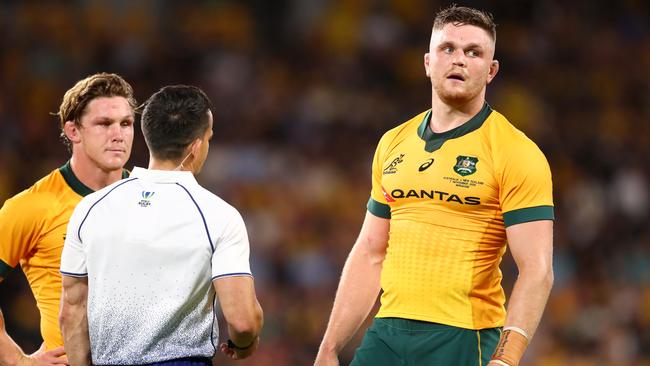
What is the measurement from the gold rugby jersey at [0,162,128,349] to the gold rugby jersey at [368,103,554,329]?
1.47m

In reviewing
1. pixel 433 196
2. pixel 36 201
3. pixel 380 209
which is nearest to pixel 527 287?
pixel 433 196

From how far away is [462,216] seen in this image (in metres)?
4.36

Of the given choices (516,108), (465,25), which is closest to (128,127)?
(465,25)

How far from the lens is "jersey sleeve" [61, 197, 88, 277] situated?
13.1 feet

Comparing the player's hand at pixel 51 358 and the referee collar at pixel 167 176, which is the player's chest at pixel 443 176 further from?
the player's hand at pixel 51 358

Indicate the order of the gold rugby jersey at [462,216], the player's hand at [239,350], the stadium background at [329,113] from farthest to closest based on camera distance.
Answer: the stadium background at [329,113] → the gold rugby jersey at [462,216] → the player's hand at [239,350]

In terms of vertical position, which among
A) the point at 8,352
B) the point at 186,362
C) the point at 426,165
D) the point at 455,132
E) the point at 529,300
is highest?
the point at 455,132

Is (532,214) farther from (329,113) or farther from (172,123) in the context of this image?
(329,113)

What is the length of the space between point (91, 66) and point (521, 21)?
20.4ft

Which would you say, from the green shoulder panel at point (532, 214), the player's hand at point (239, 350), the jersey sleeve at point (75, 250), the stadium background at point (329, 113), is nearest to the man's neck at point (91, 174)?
the jersey sleeve at point (75, 250)

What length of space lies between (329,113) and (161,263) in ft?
32.9

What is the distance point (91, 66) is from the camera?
44.4 ft

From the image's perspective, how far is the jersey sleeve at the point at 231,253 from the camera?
3855 millimetres

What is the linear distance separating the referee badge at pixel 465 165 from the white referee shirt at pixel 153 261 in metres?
0.95
